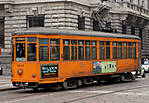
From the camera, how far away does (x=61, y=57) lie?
723 inches

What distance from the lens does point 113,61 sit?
22.4 metres

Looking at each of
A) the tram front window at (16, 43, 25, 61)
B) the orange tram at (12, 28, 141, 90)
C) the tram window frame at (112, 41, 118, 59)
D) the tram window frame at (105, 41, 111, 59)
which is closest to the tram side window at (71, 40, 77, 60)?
the orange tram at (12, 28, 141, 90)

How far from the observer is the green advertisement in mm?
20794

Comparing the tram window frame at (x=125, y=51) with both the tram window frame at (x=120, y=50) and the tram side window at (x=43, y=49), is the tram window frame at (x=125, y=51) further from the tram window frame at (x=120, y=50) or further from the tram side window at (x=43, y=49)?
the tram side window at (x=43, y=49)

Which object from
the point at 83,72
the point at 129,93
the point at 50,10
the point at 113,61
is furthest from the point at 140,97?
the point at 50,10

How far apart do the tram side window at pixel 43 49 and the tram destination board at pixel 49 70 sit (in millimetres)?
343

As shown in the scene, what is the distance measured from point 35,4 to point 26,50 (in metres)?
17.4

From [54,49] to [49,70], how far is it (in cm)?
108

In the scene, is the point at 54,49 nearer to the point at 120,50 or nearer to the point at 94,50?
the point at 94,50

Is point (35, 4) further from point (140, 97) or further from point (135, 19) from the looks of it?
point (140, 97)

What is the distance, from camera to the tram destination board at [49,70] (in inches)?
693

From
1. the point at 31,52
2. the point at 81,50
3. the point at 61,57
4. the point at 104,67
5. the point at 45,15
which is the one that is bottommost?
the point at 104,67

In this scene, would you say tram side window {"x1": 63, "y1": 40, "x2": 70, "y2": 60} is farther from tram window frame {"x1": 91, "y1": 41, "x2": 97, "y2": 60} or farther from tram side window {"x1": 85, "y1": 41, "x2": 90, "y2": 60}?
tram window frame {"x1": 91, "y1": 41, "x2": 97, "y2": 60}

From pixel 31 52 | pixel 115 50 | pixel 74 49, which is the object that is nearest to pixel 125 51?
pixel 115 50
